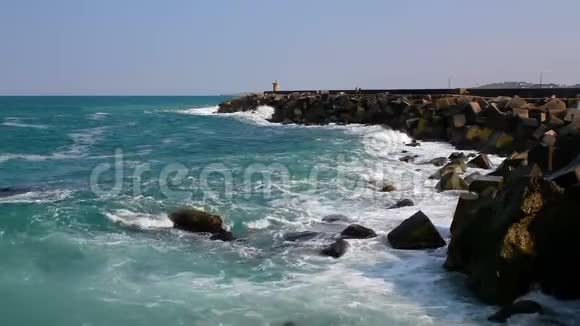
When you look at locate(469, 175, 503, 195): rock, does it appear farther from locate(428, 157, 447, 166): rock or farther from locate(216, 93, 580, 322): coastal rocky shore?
locate(428, 157, 447, 166): rock

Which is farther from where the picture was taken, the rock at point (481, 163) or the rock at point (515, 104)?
the rock at point (515, 104)

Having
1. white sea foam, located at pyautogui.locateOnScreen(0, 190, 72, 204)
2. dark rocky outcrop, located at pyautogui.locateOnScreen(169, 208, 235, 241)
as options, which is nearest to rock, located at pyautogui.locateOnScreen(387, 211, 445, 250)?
dark rocky outcrop, located at pyautogui.locateOnScreen(169, 208, 235, 241)

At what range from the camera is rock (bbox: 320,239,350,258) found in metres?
7.08

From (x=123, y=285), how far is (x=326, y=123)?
2648 centimetres

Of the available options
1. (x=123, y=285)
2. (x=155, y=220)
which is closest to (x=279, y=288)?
(x=123, y=285)

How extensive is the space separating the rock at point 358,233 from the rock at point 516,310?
2860 mm

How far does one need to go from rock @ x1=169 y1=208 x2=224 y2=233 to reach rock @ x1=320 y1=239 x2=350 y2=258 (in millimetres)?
1901

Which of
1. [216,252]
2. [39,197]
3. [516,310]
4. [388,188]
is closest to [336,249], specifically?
[216,252]

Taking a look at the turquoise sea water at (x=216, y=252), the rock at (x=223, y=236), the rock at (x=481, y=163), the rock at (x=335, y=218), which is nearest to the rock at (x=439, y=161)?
the turquoise sea water at (x=216, y=252)

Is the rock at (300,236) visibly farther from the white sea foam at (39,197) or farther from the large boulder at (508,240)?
the white sea foam at (39,197)

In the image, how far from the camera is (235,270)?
21.8 ft

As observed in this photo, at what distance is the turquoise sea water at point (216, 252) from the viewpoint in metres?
5.45

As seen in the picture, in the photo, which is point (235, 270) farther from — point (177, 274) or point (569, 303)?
point (569, 303)

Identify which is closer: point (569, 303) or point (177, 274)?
point (569, 303)
